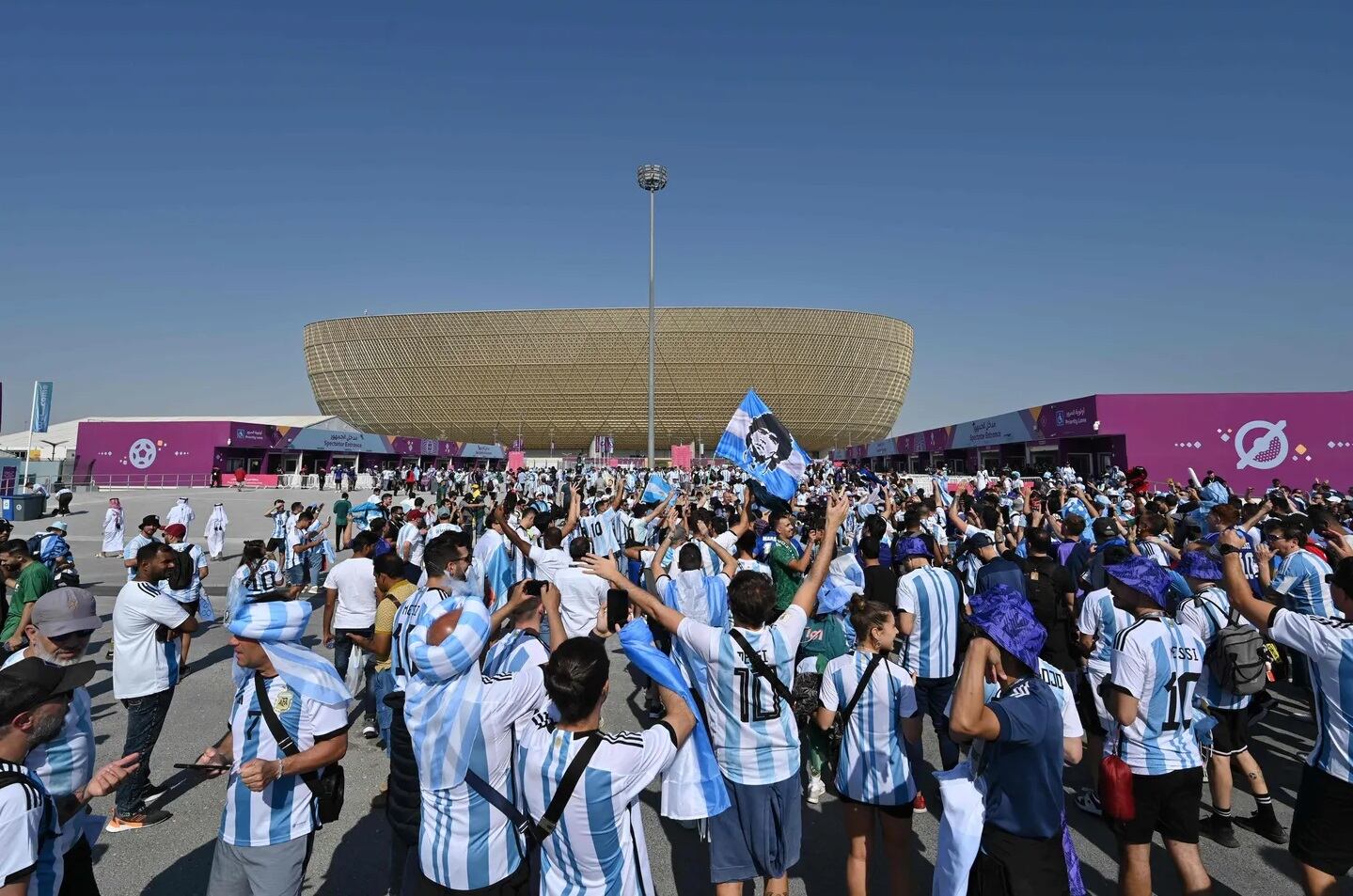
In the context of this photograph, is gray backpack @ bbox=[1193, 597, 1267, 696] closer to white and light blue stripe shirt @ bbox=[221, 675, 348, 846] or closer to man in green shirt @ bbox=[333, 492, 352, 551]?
white and light blue stripe shirt @ bbox=[221, 675, 348, 846]

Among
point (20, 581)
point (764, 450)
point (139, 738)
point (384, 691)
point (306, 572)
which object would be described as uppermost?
point (764, 450)

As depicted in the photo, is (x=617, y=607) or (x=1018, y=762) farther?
(x=617, y=607)

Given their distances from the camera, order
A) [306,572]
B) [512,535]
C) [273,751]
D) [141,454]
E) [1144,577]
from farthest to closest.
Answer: [141,454] → [306,572] → [512,535] → [1144,577] → [273,751]

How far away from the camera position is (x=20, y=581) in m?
6.09

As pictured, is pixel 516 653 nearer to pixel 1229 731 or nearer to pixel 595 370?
pixel 1229 731

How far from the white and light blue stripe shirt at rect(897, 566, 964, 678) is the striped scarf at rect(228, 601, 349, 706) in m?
3.26

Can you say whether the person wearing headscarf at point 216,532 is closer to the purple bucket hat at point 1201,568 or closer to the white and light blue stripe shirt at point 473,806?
the white and light blue stripe shirt at point 473,806

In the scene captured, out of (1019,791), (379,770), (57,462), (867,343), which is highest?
(867,343)

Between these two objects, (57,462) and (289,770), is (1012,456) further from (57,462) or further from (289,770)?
(57,462)

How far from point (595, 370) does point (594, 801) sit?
91.1 m

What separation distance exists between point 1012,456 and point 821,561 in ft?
125

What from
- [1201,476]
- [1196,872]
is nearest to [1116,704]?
[1196,872]

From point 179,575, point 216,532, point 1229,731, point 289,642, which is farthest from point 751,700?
point 216,532

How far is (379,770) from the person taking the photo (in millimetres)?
5168
